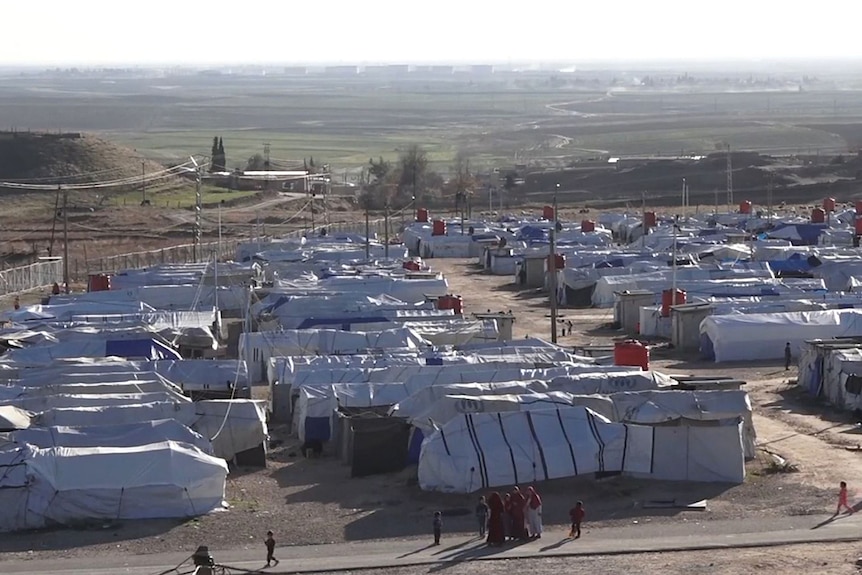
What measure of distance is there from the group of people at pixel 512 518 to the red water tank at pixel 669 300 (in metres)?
13.9

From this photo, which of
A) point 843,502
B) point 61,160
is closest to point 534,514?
point 843,502

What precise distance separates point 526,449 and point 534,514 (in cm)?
191

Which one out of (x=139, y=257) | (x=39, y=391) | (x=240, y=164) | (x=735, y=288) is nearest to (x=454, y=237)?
(x=139, y=257)

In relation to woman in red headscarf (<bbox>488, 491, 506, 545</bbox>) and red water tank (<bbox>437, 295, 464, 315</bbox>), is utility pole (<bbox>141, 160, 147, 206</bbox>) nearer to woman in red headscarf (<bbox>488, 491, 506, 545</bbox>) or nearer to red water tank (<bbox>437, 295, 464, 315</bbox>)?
red water tank (<bbox>437, 295, 464, 315</bbox>)

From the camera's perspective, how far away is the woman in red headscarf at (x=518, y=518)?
14516 millimetres

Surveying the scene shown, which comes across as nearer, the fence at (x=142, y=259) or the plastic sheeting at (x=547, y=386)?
the plastic sheeting at (x=547, y=386)

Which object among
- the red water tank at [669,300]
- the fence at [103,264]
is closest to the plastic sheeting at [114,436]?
the red water tank at [669,300]

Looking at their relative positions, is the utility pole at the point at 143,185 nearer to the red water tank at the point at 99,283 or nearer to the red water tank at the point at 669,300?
the red water tank at the point at 99,283

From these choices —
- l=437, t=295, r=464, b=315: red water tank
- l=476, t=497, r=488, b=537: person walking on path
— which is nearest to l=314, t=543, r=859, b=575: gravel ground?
l=476, t=497, r=488, b=537: person walking on path

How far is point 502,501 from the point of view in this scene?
48.1ft

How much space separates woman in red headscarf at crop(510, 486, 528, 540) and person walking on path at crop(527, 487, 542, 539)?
2.5 inches

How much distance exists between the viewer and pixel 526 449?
16.5m

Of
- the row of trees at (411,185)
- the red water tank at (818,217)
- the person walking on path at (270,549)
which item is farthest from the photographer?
the row of trees at (411,185)

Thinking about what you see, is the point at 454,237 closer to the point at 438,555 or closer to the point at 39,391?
the point at 39,391
